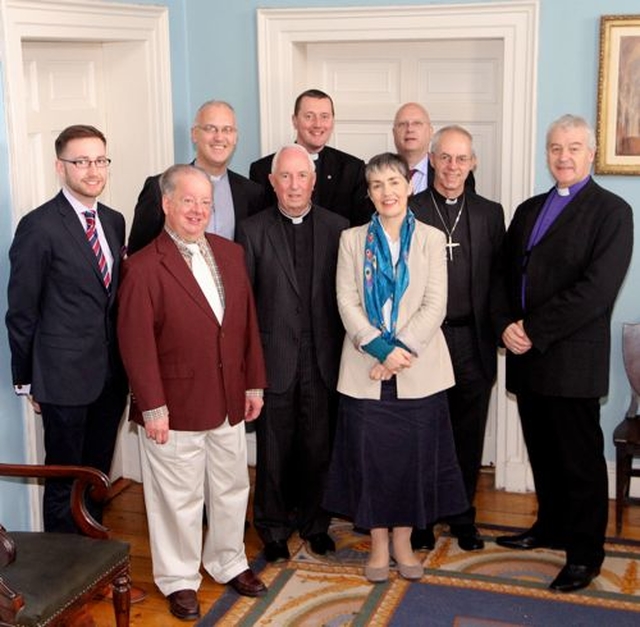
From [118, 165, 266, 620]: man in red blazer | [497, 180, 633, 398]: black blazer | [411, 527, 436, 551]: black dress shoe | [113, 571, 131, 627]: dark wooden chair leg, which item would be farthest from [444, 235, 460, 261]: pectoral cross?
[113, 571, 131, 627]: dark wooden chair leg

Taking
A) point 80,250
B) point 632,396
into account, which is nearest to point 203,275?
point 80,250

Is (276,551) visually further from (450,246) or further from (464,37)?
(464,37)

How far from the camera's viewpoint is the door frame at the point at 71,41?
3639 mm

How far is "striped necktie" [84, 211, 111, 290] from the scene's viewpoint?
3.51 metres

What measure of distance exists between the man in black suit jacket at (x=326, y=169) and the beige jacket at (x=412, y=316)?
61cm

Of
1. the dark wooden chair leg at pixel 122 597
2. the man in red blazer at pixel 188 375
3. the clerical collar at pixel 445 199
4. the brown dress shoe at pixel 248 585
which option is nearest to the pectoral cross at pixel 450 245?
the clerical collar at pixel 445 199

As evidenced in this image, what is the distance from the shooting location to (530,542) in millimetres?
4125

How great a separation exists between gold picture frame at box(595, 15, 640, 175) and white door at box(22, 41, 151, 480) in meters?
1.94

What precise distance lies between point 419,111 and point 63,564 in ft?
7.42

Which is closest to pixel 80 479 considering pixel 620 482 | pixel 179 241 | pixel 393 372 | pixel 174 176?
pixel 179 241

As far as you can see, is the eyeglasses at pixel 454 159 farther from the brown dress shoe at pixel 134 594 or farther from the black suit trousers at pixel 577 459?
the brown dress shoe at pixel 134 594

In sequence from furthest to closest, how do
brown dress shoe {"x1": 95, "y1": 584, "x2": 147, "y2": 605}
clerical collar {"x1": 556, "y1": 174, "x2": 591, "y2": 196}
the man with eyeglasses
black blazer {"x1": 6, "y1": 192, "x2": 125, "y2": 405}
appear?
the man with eyeglasses < brown dress shoe {"x1": 95, "y1": 584, "x2": 147, "y2": 605} < clerical collar {"x1": 556, "y1": 174, "x2": 591, "y2": 196} < black blazer {"x1": 6, "y1": 192, "x2": 125, "y2": 405}

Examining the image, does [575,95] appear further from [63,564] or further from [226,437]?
[63,564]

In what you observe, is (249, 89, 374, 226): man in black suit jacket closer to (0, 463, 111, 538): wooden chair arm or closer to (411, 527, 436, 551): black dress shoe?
(411, 527, 436, 551): black dress shoe
